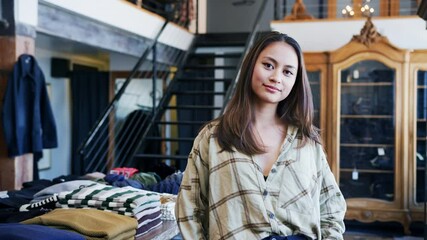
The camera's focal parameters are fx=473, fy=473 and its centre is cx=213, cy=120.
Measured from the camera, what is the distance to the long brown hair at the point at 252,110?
1.16 m

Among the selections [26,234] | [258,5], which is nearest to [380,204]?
[258,5]

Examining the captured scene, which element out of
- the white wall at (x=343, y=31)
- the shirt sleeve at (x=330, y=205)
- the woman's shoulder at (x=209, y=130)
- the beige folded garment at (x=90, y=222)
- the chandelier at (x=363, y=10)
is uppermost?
the chandelier at (x=363, y=10)

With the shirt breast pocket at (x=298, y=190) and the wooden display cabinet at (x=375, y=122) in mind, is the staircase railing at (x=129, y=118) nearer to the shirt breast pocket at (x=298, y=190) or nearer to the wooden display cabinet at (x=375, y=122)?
the wooden display cabinet at (x=375, y=122)

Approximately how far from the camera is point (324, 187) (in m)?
1.24

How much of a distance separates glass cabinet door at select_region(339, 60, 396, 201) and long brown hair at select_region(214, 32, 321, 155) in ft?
12.8

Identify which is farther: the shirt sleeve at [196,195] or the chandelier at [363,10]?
the chandelier at [363,10]

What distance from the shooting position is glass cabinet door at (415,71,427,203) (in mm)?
4695

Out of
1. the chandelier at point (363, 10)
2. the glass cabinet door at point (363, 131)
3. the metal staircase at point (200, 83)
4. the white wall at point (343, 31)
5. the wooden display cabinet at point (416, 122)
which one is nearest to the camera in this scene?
the wooden display cabinet at point (416, 122)

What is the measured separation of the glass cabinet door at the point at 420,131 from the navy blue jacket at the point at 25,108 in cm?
349

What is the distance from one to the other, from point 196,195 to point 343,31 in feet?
14.7

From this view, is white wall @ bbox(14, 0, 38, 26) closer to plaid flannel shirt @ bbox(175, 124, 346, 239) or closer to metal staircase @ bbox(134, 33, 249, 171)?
plaid flannel shirt @ bbox(175, 124, 346, 239)

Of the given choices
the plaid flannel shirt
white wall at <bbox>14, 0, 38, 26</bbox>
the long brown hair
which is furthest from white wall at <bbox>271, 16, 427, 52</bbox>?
the plaid flannel shirt

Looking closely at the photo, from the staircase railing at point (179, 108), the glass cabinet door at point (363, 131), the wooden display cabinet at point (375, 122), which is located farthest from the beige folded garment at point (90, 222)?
the glass cabinet door at point (363, 131)

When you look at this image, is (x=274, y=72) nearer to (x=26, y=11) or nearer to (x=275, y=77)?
(x=275, y=77)
